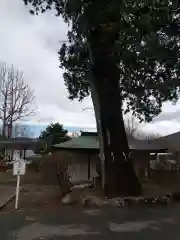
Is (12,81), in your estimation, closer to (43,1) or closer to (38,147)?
(38,147)

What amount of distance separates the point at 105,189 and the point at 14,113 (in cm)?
3008

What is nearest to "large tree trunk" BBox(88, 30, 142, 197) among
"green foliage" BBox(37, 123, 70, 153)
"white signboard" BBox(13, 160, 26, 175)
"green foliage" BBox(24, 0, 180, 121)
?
"green foliage" BBox(24, 0, 180, 121)

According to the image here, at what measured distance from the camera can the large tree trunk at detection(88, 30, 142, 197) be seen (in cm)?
1545

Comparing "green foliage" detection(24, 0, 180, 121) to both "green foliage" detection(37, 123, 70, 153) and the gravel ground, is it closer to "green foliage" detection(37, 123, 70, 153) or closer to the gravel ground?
the gravel ground

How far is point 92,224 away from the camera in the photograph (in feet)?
32.8

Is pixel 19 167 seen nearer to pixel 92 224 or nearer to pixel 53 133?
pixel 92 224

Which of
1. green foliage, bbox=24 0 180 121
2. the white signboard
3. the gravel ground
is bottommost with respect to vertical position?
the gravel ground

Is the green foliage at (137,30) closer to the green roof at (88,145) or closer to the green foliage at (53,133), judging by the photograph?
the green roof at (88,145)

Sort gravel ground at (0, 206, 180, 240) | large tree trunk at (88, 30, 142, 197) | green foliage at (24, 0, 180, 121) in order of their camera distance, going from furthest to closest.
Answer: large tree trunk at (88, 30, 142, 197) < green foliage at (24, 0, 180, 121) < gravel ground at (0, 206, 180, 240)

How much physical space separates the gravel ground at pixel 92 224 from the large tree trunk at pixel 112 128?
258cm

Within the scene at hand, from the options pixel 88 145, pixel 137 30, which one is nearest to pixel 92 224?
pixel 137 30

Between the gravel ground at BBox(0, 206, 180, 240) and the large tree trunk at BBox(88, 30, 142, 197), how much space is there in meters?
2.58

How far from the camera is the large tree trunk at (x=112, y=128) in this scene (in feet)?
50.7

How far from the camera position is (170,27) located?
37.3ft
